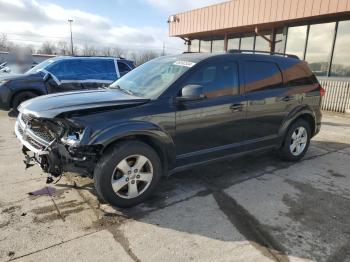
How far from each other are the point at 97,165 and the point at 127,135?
0.46 meters

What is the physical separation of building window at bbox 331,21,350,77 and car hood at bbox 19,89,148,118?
11.1 meters

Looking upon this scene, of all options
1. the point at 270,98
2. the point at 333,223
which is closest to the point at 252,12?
the point at 270,98

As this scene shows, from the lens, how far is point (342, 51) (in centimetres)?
1222

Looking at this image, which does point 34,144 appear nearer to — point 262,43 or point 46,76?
point 46,76

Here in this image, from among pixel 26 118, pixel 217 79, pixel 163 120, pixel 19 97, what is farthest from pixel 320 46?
pixel 26 118

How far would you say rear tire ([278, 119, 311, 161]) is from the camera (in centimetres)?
538

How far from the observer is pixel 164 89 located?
3.85m

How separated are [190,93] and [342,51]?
10.9 metres

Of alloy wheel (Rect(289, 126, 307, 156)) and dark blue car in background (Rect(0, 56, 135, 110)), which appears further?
dark blue car in background (Rect(0, 56, 135, 110))

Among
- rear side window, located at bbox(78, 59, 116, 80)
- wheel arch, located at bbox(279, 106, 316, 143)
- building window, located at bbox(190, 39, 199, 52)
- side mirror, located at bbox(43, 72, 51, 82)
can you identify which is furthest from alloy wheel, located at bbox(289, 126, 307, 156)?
building window, located at bbox(190, 39, 199, 52)

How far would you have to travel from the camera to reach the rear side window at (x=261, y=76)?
4.62 metres

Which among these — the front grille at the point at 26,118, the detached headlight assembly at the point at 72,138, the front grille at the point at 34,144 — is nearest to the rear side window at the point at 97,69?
the front grille at the point at 26,118

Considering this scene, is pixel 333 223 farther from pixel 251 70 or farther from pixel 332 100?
pixel 332 100

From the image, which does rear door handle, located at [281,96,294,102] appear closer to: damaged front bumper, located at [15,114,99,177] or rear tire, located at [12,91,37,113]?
damaged front bumper, located at [15,114,99,177]
